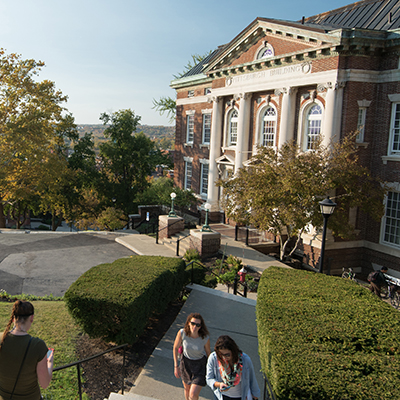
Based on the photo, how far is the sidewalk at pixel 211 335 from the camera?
6715 mm

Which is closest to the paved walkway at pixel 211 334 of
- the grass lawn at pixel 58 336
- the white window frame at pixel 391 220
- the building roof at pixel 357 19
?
the grass lawn at pixel 58 336

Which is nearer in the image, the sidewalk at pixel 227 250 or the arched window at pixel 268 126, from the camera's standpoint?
the sidewalk at pixel 227 250

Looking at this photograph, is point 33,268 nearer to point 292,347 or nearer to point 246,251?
point 246,251

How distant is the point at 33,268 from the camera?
1478 centimetres

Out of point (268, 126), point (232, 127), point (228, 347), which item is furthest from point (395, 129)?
point (228, 347)

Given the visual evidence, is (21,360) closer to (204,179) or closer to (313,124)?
(313,124)

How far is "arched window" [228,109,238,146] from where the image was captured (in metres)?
25.6

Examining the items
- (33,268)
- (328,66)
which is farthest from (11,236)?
(328,66)

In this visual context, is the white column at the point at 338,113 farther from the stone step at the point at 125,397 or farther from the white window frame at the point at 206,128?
the stone step at the point at 125,397

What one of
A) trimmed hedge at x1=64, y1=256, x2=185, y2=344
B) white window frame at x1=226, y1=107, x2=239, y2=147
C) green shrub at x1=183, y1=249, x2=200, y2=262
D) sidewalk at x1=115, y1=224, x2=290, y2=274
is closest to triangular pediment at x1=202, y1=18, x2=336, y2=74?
white window frame at x1=226, y1=107, x2=239, y2=147

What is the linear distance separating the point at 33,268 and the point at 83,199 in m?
21.9

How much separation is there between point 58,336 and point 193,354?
3.92 metres

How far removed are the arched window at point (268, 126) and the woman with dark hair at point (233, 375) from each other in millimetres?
18369

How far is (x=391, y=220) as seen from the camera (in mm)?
17734
